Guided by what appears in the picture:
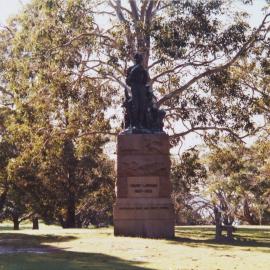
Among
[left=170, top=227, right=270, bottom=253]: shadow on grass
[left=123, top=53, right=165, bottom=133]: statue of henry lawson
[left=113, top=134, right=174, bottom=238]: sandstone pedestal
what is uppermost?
[left=123, top=53, right=165, bottom=133]: statue of henry lawson

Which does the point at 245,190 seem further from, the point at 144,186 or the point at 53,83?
the point at 144,186

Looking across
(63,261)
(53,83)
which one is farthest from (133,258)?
(53,83)

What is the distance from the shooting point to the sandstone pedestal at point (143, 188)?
1457 cm

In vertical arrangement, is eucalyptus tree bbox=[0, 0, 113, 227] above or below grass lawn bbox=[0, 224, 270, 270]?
above

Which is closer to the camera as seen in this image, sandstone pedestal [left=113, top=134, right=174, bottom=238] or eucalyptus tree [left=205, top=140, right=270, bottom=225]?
sandstone pedestal [left=113, top=134, right=174, bottom=238]

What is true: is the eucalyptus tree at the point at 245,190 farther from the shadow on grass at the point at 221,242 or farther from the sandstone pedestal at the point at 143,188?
the sandstone pedestal at the point at 143,188

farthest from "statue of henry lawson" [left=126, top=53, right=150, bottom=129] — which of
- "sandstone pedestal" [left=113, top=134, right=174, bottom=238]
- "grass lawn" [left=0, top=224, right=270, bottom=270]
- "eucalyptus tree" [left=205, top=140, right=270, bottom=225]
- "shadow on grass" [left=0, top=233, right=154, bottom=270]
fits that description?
"eucalyptus tree" [left=205, top=140, right=270, bottom=225]

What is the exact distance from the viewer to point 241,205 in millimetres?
50219

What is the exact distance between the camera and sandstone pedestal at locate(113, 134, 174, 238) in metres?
14.6

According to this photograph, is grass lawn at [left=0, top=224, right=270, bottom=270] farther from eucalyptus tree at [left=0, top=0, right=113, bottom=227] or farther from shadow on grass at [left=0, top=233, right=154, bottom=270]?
eucalyptus tree at [left=0, top=0, right=113, bottom=227]

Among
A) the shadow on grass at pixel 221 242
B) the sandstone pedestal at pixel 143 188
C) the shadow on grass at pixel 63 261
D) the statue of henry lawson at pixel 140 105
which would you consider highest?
the statue of henry lawson at pixel 140 105

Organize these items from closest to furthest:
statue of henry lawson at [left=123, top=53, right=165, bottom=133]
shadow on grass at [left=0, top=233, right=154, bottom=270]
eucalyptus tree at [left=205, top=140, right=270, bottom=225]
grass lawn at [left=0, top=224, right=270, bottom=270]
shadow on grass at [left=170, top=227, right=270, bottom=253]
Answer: shadow on grass at [left=0, top=233, right=154, bottom=270] < grass lawn at [left=0, top=224, right=270, bottom=270] < shadow on grass at [left=170, top=227, right=270, bottom=253] < statue of henry lawson at [left=123, top=53, right=165, bottom=133] < eucalyptus tree at [left=205, top=140, right=270, bottom=225]

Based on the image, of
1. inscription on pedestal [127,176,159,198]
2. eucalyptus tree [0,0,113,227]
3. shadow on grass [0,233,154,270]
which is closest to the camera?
shadow on grass [0,233,154,270]

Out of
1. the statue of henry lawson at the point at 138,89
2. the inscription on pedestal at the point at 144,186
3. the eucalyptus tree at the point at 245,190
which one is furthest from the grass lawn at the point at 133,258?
the eucalyptus tree at the point at 245,190
